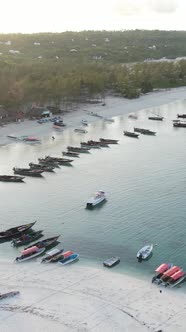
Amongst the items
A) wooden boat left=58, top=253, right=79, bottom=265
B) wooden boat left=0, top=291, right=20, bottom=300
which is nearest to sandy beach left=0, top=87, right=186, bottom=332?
wooden boat left=0, top=291, right=20, bottom=300

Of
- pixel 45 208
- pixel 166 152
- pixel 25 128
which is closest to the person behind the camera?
pixel 45 208

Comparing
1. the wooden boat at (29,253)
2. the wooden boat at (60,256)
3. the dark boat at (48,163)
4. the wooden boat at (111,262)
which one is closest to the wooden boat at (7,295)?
the wooden boat at (29,253)

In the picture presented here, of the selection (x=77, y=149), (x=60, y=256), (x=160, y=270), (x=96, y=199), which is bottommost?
(x=60, y=256)

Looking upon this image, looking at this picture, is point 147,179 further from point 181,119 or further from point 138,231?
point 181,119

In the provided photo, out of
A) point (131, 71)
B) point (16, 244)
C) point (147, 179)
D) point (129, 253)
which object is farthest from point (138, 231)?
point (131, 71)

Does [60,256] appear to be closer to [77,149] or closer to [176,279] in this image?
[176,279]

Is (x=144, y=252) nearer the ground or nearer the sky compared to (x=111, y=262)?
nearer the sky

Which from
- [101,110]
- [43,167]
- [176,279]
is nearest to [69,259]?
[176,279]
